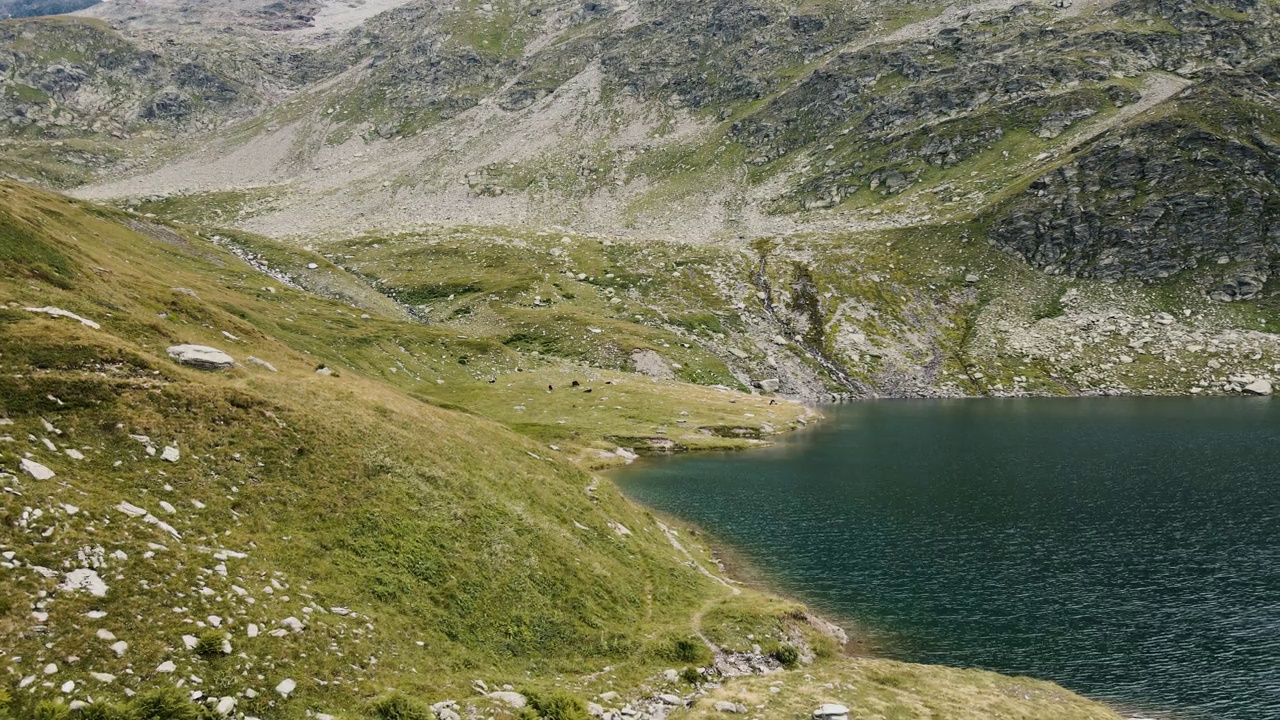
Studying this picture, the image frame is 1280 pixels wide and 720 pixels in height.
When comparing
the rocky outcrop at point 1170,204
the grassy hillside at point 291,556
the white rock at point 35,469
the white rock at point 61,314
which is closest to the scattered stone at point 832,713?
the grassy hillside at point 291,556

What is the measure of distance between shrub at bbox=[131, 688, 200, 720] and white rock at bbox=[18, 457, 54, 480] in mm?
Result: 9576

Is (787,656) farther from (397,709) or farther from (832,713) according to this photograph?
(397,709)

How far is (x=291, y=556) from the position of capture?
2405 centimetres

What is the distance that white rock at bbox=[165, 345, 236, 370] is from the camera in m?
34.9

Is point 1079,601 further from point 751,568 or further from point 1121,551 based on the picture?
point 751,568

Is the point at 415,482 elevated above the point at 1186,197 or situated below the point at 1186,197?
below

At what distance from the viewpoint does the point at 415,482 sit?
32.0 m

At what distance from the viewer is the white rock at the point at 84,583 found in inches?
672

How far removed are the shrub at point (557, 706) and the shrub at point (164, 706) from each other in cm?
1035

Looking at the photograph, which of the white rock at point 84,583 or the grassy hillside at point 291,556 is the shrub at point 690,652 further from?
the white rock at point 84,583

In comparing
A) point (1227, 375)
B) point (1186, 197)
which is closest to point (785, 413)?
point (1227, 375)

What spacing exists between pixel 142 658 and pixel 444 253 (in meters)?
189

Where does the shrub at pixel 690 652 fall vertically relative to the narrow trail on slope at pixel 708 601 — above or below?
above

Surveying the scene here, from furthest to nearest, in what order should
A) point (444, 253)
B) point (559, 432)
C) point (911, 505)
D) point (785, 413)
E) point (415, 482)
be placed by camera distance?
point (444, 253)
point (785, 413)
point (559, 432)
point (911, 505)
point (415, 482)
